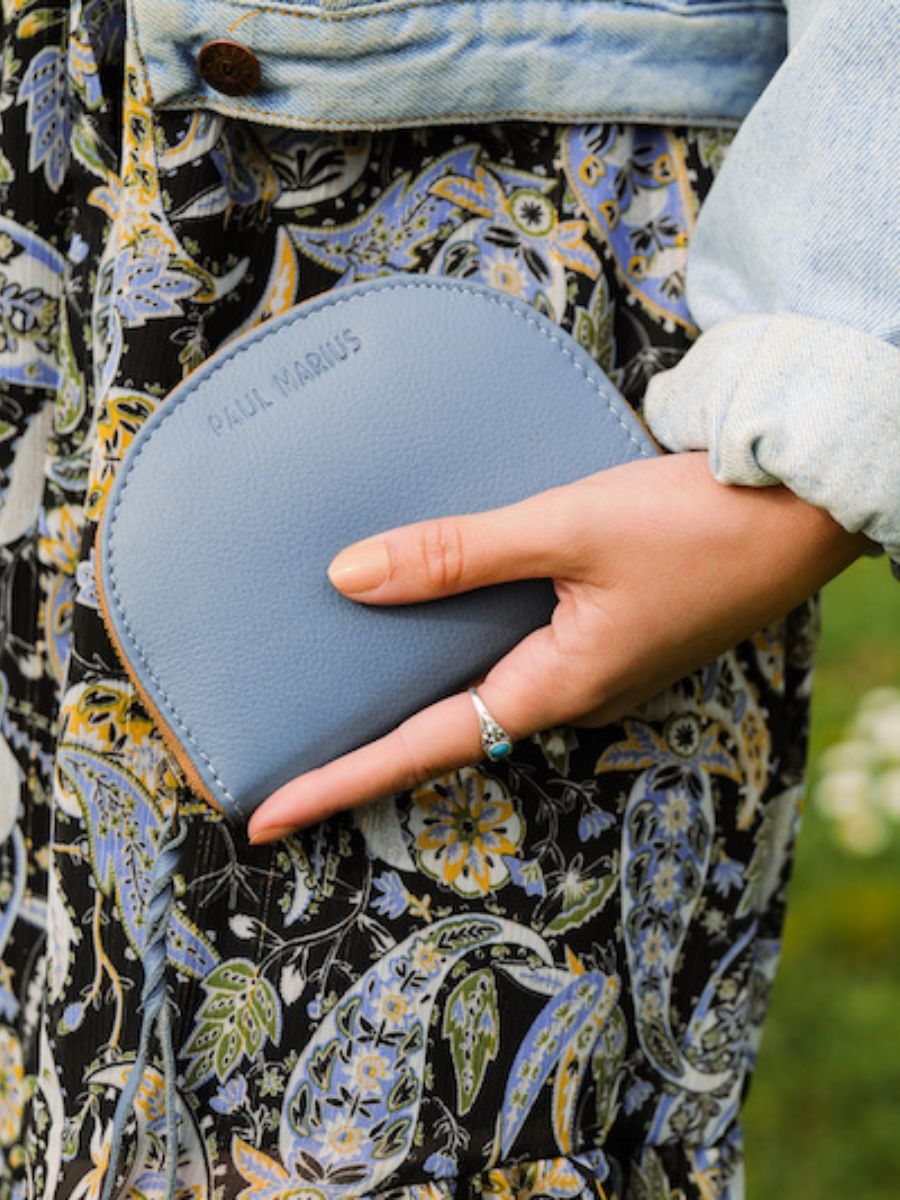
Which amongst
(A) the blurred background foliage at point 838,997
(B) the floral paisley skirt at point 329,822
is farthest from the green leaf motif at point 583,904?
(A) the blurred background foliage at point 838,997

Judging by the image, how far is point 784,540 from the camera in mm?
917

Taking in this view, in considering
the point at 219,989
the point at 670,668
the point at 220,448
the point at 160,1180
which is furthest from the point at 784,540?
the point at 160,1180

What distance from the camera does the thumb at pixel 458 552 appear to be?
90cm

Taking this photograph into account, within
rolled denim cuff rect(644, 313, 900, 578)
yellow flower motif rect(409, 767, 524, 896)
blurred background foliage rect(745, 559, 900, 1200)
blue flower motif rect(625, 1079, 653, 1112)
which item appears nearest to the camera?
rolled denim cuff rect(644, 313, 900, 578)

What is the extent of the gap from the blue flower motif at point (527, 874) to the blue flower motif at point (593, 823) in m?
0.04

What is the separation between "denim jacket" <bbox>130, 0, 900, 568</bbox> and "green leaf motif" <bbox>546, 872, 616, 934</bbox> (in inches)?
11.8

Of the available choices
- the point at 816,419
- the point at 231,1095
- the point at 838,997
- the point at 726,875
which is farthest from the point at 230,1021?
the point at 838,997

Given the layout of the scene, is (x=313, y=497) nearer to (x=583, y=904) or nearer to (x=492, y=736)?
(x=492, y=736)

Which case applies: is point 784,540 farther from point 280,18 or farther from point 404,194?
point 280,18

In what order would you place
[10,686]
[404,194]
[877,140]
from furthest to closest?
[10,686]
[404,194]
[877,140]

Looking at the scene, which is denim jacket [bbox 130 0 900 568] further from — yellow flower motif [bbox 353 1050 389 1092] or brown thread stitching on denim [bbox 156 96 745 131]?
yellow flower motif [bbox 353 1050 389 1092]

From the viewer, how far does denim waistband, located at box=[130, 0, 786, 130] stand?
0.91 m

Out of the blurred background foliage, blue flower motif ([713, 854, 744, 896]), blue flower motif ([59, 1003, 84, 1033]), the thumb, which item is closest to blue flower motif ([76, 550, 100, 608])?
the thumb

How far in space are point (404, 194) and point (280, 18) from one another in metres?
0.14
